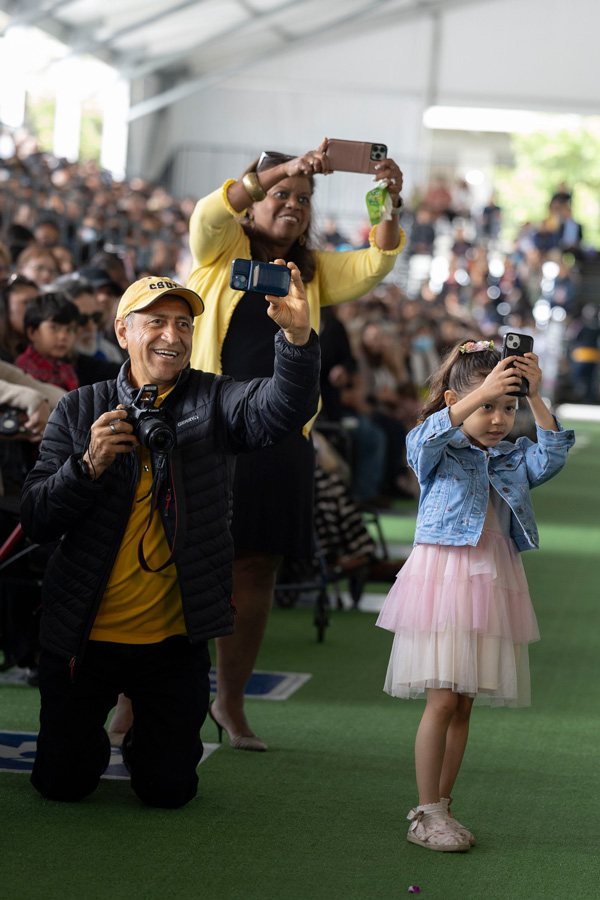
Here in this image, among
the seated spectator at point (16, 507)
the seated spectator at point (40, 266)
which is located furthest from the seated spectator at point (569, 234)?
the seated spectator at point (16, 507)

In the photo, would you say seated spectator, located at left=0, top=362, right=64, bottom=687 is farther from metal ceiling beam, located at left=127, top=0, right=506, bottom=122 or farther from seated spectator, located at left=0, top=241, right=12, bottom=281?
metal ceiling beam, located at left=127, top=0, right=506, bottom=122

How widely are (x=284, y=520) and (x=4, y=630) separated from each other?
3.98ft

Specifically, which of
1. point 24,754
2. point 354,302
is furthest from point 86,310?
point 354,302

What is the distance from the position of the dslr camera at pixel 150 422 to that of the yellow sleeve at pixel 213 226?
0.66 m

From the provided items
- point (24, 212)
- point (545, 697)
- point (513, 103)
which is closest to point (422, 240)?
point (513, 103)

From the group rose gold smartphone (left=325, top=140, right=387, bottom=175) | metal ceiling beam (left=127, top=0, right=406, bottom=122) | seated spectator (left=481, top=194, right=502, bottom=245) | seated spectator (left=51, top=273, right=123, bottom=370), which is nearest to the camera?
rose gold smartphone (left=325, top=140, right=387, bottom=175)

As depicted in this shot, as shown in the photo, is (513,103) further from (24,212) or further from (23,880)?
(23,880)

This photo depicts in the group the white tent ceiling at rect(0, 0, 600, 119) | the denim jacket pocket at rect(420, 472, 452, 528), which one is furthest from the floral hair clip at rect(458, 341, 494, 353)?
the white tent ceiling at rect(0, 0, 600, 119)

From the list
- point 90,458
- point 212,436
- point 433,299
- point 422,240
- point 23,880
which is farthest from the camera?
point 422,240

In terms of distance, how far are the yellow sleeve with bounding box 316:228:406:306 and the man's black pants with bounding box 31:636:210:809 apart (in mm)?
1199

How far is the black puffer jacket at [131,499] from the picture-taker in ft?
10.3

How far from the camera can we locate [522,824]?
3.30 m

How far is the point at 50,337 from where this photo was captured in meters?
4.78

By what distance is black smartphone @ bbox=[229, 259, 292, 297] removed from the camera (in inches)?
114
